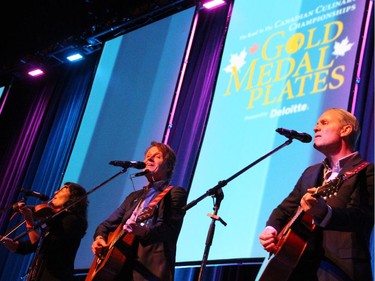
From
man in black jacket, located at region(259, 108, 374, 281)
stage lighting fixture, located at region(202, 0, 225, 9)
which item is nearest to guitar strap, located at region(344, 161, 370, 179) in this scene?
man in black jacket, located at region(259, 108, 374, 281)

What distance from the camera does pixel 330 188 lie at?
264 centimetres

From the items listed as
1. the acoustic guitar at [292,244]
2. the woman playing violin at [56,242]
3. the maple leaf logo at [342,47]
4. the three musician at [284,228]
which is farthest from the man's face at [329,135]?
the woman playing violin at [56,242]

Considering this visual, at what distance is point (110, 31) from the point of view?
299 inches

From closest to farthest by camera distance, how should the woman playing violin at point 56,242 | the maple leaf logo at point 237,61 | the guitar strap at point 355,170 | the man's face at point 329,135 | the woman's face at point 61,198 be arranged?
the guitar strap at point 355,170 → the man's face at point 329,135 → the woman playing violin at point 56,242 → the woman's face at point 61,198 → the maple leaf logo at point 237,61

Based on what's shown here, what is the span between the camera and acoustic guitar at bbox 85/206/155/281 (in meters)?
3.52

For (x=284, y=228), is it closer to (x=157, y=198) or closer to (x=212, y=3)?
(x=157, y=198)

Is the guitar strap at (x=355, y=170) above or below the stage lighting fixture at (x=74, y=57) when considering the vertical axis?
below

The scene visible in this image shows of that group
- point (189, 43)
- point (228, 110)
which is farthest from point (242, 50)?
point (189, 43)

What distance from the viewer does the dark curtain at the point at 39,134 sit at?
24.2 feet

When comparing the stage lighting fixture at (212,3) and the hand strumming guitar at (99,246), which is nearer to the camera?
the hand strumming guitar at (99,246)

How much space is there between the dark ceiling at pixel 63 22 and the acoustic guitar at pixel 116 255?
12.5 ft

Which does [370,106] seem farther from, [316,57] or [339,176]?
[339,176]

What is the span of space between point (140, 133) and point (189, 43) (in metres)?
1.17

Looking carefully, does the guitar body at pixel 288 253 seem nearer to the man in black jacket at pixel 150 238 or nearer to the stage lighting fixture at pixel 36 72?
the man in black jacket at pixel 150 238
